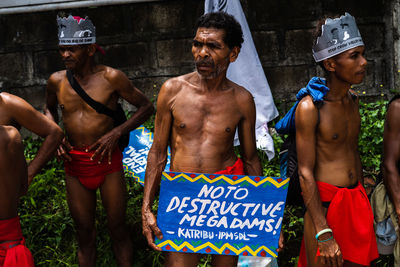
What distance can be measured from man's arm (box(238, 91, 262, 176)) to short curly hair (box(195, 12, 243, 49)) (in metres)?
0.37

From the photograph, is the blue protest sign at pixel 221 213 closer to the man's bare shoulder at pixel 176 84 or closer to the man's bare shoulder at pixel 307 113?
the man's bare shoulder at pixel 307 113

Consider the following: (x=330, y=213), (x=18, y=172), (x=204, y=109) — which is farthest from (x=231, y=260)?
(x=18, y=172)

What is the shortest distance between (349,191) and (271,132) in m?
2.70

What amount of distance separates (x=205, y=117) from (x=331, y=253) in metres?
1.22

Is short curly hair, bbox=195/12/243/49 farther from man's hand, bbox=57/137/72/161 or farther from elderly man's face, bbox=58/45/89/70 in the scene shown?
man's hand, bbox=57/137/72/161

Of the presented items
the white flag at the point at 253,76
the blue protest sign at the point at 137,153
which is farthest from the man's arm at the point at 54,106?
the white flag at the point at 253,76

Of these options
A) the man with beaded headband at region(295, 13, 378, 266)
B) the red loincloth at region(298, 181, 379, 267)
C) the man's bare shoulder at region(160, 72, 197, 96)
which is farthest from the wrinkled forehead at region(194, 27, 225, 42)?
the red loincloth at region(298, 181, 379, 267)

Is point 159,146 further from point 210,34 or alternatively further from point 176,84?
point 210,34

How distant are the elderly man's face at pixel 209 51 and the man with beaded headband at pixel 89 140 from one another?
1.37m

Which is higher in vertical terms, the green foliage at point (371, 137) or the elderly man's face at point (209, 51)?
the elderly man's face at point (209, 51)

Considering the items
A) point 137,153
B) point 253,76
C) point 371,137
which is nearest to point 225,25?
point 137,153

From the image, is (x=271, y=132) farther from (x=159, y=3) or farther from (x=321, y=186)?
(x=321, y=186)

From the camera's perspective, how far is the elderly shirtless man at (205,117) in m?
3.78

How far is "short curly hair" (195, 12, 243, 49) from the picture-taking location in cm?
380
